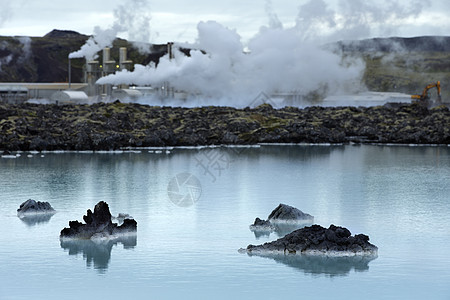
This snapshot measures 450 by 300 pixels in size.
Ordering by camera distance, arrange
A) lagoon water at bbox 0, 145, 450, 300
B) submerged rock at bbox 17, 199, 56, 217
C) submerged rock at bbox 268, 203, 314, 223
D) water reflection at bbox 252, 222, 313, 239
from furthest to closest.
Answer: submerged rock at bbox 17, 199, 56, 217, submerged rock at bbox 268, 203, 314, 223, water reflection at bbox 252, 222, 313, 239, lagoon water at bbox 0, 145, 450, 300

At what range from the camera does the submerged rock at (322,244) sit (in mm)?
24094

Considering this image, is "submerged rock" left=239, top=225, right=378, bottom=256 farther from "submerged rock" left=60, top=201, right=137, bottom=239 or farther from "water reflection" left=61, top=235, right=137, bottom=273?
"submerged rock" left=60, top=201, right=137, bottom=239

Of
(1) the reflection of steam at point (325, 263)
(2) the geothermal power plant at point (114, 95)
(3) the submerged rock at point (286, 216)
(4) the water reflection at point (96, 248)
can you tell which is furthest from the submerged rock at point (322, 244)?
(2) the geothermal power plant at point (114, 95)

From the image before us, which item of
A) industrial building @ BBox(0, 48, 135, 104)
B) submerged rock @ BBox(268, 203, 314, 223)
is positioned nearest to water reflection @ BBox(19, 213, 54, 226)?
submerged rock @ BBox(268, 203, 314, 223)

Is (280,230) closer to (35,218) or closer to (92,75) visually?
(35,218)

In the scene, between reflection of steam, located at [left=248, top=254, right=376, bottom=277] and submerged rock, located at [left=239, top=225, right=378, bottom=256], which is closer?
reflection of steam, located at [left=248, top=254, right=376, bottom=277]

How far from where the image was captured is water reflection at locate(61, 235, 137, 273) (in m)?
24.2

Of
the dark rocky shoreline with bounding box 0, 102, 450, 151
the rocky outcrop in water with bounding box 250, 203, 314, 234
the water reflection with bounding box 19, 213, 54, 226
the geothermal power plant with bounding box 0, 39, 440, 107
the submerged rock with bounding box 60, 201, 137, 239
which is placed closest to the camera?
the submerged rock with bounding box 60, 201, 137, 239

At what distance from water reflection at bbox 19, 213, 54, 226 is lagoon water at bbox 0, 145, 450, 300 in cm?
15

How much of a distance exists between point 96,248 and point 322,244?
7.18 meters

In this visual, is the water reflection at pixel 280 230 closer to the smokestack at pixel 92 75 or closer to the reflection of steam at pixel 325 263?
the reflection of steam at pixel 325 263

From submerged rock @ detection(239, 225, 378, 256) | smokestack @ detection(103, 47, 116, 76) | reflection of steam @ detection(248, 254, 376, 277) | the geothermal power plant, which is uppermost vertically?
smokestack @ detection(103, 47, 116, 76)

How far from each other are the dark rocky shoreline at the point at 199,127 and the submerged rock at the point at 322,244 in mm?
51027

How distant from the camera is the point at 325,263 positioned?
23.6m
